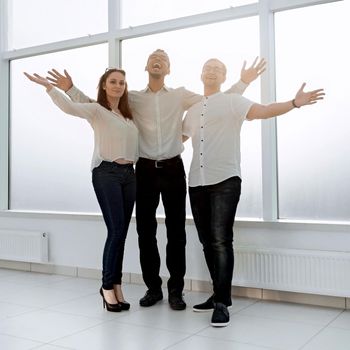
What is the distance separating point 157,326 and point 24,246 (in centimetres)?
198

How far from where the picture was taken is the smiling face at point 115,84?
2.89 m

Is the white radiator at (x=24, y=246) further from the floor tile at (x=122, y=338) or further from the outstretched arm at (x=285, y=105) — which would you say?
the outstretched arm at (x=285, y=105)

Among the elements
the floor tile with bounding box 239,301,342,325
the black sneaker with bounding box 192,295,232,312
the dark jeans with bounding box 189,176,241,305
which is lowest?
the floor tile with bounding box 239,301,342,325

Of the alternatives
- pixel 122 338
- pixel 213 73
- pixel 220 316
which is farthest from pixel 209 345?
pixel 213 73

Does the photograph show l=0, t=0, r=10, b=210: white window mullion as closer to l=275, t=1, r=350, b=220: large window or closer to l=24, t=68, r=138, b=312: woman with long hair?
l=24, t=68, r=138, b=312: woman with long hair

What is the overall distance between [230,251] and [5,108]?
Answer: 2.80 metres

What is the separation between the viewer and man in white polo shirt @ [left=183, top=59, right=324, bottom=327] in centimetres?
267

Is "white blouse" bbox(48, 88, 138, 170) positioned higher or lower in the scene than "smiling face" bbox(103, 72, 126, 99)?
lower

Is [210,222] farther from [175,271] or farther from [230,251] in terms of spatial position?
[175,271]

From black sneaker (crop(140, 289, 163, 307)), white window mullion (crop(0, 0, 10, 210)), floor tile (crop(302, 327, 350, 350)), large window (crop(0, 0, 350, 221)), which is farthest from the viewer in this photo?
white window mullion (crop(0, 0, 10, 210))

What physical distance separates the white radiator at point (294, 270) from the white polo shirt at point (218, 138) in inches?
26.4

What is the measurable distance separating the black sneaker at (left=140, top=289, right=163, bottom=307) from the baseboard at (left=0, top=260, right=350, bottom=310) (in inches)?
16.2

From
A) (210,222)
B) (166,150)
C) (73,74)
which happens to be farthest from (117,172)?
(73,74)

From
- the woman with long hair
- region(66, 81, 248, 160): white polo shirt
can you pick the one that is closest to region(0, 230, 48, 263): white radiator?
the woman with long hair
